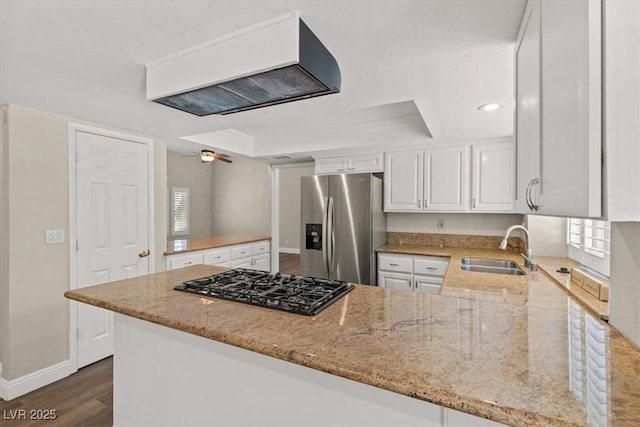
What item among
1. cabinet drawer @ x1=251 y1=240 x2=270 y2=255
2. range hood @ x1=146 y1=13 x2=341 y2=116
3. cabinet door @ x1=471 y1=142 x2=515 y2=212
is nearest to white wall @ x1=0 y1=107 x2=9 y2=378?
range hood @ x1=146 y1=13 x2=341 y2=116

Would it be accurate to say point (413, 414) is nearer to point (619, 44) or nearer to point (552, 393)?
point (552, 393)

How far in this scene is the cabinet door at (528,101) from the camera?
0.99m

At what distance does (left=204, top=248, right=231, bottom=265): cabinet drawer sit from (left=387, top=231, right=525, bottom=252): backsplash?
2211 millimetres

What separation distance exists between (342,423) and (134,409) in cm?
121

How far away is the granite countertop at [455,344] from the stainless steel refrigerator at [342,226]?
1919mm

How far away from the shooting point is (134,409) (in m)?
1.55

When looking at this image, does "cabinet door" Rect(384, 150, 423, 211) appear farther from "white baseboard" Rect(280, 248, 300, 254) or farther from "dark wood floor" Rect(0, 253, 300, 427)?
"white baseboard" Rect(280, 248, 300, 254)

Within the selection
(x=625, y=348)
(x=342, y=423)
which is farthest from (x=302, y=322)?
(x=625, y=348)

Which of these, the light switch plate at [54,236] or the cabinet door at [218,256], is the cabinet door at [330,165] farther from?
the light switch plate at [54,236]

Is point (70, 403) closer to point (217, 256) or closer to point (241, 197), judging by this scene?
point (217, 256)

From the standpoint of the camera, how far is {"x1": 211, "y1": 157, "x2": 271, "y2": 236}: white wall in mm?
7125

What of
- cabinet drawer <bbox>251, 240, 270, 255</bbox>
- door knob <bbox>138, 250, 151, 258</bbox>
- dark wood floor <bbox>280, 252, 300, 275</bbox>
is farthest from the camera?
dark wood floor <bbox>280, 252, 300, 275</bbox>

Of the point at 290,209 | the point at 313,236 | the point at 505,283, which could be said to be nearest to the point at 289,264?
the point at 290,209

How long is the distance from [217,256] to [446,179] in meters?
3.00
